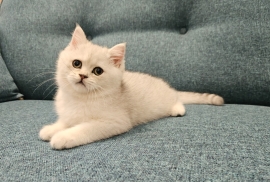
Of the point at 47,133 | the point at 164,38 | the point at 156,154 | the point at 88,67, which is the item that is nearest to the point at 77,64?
the point at 88,67

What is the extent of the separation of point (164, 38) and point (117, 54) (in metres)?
0.50

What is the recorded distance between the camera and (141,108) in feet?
3.50

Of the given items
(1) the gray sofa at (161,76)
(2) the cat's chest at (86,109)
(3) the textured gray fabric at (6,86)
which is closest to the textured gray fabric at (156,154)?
(1) the gray sofa at (161,76)

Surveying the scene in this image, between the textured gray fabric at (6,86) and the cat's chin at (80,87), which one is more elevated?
the cat's chin at (80,87)

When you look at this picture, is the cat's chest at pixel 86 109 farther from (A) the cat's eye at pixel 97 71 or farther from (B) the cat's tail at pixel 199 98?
(B) the cat's tail at pixel 199 98

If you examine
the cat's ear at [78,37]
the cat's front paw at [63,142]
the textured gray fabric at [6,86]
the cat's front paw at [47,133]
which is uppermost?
the cat's ear at [78,37]

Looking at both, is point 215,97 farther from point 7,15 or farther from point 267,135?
point 7,15

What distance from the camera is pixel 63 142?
0.70m

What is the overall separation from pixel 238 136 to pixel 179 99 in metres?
0.55

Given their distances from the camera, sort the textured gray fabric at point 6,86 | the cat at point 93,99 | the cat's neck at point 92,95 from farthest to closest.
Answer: the textured gray fabric at point 6,86 → the cat's neck at point 92,95 → the cat at point 93,99

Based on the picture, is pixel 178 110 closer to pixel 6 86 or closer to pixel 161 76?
pixel 161 76

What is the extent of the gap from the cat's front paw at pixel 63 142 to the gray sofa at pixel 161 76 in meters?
0.03

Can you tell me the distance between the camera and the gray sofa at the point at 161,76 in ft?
1.83

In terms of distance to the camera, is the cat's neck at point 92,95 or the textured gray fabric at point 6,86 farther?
the textured gray fabric at point 6,86
